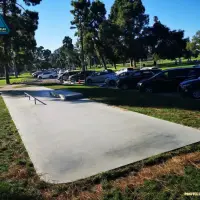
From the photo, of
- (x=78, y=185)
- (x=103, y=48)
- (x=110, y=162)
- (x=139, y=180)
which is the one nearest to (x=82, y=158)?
(x=110, y=162)

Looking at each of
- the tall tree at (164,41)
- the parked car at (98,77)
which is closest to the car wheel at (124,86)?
the parked car at (98,77)

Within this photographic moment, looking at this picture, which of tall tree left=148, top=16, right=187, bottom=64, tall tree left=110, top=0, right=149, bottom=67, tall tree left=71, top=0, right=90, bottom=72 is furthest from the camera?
tall tree left=148, top=16, right=187, bottom=64

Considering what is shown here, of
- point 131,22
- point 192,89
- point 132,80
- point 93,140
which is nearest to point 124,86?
point 132,80

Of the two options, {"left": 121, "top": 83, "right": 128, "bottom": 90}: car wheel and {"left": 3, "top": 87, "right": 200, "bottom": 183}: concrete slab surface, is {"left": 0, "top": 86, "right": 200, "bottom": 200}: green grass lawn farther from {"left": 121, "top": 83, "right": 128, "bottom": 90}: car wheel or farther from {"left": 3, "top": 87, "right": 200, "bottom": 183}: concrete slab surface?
{"left": 121, "top": 83, "right": 128, "bottom": 90}: car wheel

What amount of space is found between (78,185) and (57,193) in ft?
1.22

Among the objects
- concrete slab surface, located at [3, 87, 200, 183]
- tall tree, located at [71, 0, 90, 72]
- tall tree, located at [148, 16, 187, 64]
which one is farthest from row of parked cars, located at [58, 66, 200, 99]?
tall tree, located at [148, 16, 187, 64]

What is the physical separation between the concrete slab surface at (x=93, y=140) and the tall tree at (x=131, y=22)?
43445 millimetres

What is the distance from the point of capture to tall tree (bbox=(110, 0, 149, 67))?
51812 mm

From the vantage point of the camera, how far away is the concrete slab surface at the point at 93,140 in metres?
5.16

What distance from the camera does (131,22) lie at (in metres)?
52.4

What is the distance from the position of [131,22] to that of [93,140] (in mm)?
48780

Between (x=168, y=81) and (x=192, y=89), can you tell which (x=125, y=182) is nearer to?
(x=192, y=89)

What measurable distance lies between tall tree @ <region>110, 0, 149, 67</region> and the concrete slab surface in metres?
43.4

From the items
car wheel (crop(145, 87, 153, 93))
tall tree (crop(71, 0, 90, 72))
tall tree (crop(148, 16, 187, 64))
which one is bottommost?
car wheel (crop(145, 87, 153, 93))
